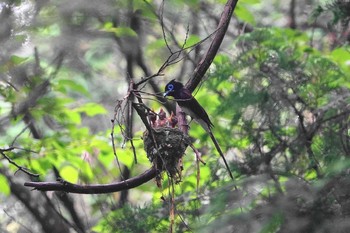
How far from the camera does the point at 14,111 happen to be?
492cm

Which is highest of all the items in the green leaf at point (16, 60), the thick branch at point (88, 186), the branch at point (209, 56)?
the green leaf at point (16, 60)

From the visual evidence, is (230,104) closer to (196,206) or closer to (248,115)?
(248,115)

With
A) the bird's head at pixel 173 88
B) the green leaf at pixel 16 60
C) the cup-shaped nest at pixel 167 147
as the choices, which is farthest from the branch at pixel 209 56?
the green leaf at pixel 16 60

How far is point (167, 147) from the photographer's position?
275 centimetres

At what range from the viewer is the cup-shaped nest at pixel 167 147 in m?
2.73

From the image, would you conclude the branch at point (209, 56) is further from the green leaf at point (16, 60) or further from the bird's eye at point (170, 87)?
the green leaf at point (16, 60)

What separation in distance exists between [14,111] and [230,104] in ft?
5.71

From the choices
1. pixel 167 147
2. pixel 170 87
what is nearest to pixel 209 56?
pixel 167 147

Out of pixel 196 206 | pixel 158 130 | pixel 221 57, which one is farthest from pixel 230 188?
pixel 221 57

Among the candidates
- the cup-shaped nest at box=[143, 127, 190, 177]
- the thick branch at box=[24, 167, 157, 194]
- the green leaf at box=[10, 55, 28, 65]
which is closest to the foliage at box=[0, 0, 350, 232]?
the green leaf at box=[10, 55, 28, 65]

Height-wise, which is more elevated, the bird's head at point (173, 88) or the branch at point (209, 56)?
the bird's head at point (173, 88)

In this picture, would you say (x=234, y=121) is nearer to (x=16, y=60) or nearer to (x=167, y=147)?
(x=16, y=60)

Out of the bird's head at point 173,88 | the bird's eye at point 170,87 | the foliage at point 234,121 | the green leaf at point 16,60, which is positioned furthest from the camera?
the green leaf at point 16,60

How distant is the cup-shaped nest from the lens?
273 centimetres
